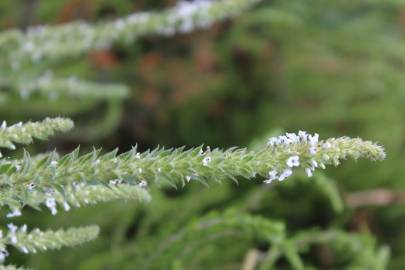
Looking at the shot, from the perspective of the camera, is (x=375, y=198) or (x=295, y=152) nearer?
(x=295, y=152)

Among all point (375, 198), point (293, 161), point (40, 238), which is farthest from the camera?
point (375, 198)

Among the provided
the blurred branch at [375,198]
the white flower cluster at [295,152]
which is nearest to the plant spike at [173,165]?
the white flower cluster at [295,152]

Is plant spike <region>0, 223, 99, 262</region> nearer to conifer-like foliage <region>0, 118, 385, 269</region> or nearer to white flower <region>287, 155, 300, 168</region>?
conifer-like foliage <region>0, 118, 385, 269</region>

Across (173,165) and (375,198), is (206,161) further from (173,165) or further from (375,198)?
(375,198)

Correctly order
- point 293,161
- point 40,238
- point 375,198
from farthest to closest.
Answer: point 375,198 → point 40,238 → point 293,161

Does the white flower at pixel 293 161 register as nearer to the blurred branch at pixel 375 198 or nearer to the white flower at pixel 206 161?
the white flower at pixel 206 161

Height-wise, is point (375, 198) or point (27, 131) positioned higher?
point (375, 198)

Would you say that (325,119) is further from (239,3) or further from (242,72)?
(239,3)

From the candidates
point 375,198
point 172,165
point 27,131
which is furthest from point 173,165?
point 375,198
